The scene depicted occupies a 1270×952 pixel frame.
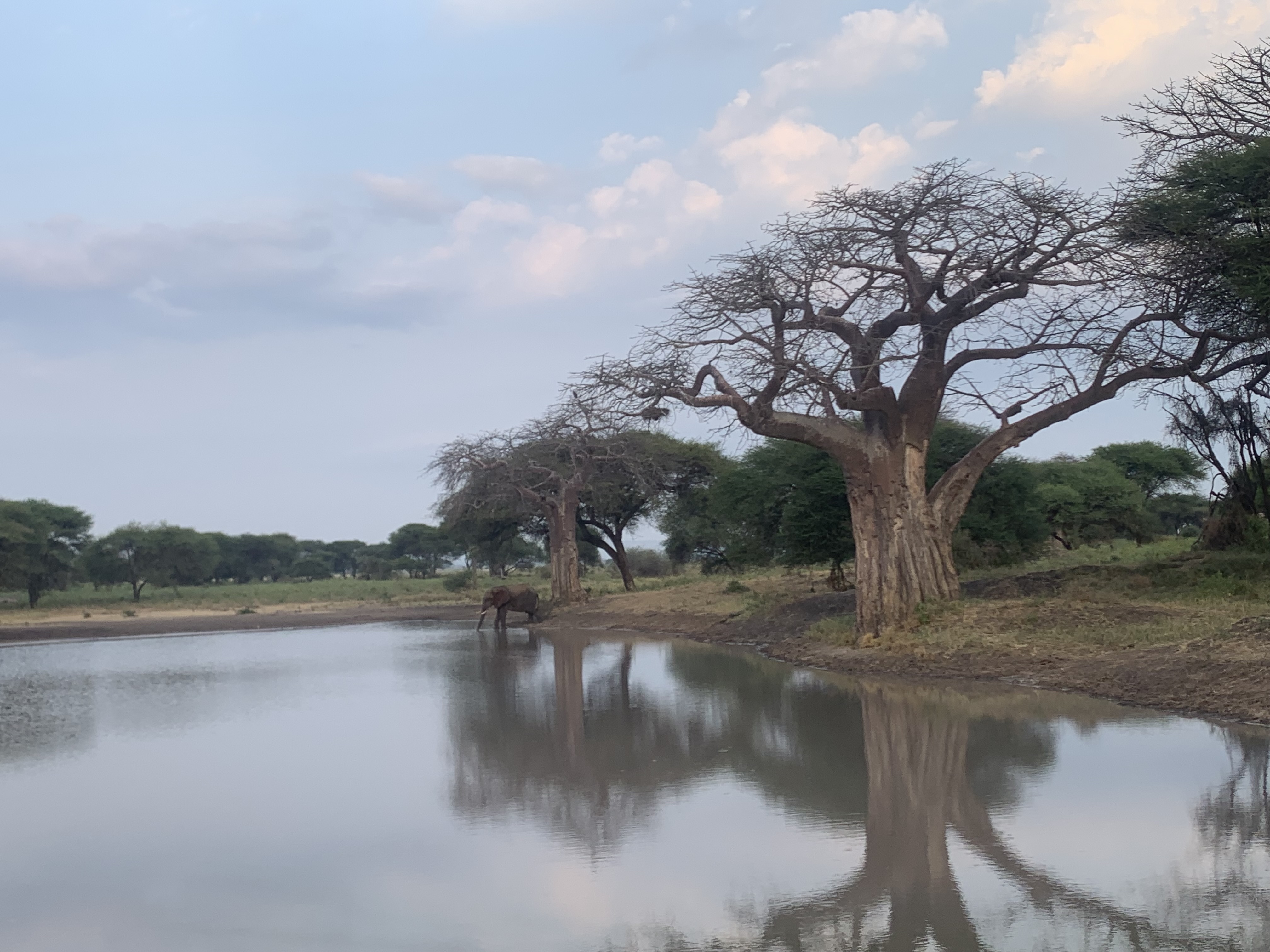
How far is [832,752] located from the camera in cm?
998

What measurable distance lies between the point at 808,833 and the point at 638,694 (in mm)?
8170

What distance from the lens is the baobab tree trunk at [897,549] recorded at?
676 inches

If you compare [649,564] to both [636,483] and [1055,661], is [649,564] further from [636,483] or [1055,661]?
[1055,661]

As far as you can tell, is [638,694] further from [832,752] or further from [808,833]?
[808,833]

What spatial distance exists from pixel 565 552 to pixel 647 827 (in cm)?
2930

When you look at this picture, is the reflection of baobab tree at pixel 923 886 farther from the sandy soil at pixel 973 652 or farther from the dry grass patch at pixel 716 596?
the dry grass patch at pixel 716 596

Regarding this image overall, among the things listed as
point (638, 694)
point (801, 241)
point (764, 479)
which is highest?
point (801, 241)

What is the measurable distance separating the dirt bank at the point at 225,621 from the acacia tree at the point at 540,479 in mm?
Result: 4093

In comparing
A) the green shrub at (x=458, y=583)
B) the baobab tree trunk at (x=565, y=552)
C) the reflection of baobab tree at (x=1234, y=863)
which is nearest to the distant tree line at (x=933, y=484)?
the baobab tree trunk at (x=565, y=552)

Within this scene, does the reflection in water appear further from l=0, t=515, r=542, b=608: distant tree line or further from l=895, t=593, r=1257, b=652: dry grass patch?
l=0, t=515, r=542, b=608: distant tree line

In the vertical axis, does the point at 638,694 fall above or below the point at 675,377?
below

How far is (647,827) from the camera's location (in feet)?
24.7

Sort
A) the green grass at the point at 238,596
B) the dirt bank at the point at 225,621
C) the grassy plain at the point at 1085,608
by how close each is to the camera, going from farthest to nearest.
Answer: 1. the green grass at the point at 238,596
2. the dirt bank at the point at 225,621
3. the grassy plain at the point at 1085,608

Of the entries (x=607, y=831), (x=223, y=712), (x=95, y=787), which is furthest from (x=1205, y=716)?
(x=223, y=712)
